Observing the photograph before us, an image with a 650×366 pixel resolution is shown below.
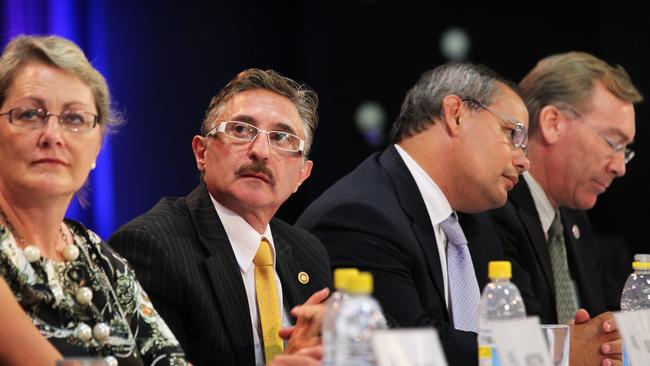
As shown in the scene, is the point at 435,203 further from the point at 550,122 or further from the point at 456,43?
the point at 456,43

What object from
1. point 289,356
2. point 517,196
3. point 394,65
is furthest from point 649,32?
point 289,356

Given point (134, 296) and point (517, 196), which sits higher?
point (517, 196)

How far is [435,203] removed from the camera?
11.6ft

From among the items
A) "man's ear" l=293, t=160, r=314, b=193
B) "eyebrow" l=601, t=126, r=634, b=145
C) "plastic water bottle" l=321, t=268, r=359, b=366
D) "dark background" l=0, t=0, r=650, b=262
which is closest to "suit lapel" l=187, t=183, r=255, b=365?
"man's ear" l=293, t=160, r=314, b=193

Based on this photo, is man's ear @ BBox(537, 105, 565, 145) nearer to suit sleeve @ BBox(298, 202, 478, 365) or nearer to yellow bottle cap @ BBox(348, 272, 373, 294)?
suit sleeve @ BBox(298, 202, 478, 365)

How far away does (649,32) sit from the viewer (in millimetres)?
5969

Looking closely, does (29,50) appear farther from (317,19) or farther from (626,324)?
(317,19)

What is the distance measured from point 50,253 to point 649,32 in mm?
4560

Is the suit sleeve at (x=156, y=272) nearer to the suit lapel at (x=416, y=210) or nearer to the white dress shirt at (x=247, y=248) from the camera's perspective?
the white dress shirt at (x=247, y=248)

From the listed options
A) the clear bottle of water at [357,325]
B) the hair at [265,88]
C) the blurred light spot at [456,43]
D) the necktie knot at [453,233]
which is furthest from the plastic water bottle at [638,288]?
the blurred light spot at [456,43]

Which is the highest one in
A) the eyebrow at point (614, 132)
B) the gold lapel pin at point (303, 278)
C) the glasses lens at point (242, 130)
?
the eyebrow at point (614, 132)

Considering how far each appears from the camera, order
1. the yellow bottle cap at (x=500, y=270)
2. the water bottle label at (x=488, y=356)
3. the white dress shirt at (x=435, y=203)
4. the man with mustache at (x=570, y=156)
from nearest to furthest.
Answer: the water bottle label at (x=488, y=356) → the yellow bottle cap at (x=500, y=270) → the white dress shirt at (x=435, y=203) → the man with mustache at (x=570, y=156)

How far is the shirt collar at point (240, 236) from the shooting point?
291cm

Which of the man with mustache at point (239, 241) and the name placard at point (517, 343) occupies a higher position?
the man with mustache at point (239, 241)
